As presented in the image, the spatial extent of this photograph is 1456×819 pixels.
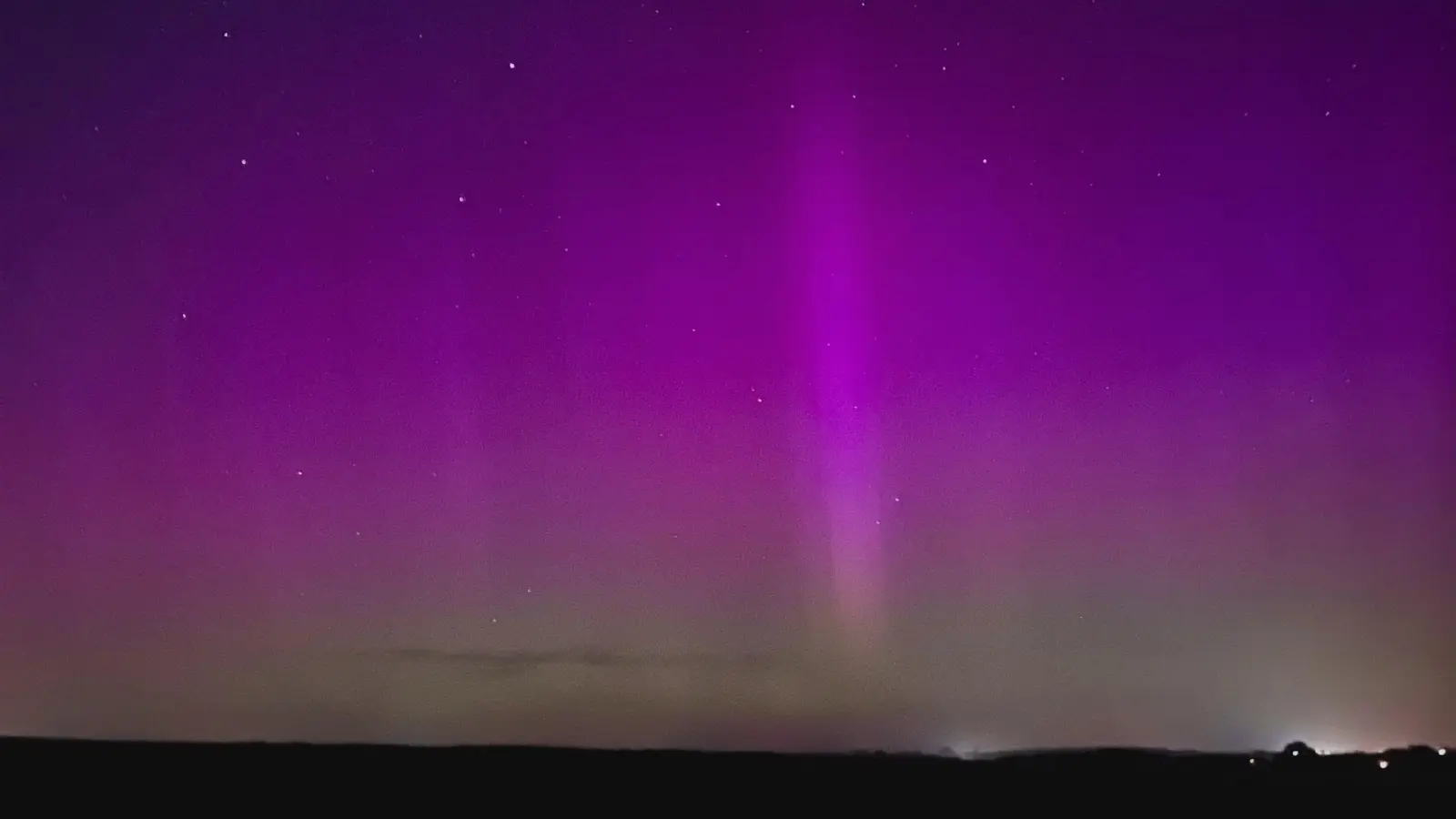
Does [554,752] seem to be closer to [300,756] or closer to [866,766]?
[300,756]

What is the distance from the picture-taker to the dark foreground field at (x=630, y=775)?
452 centimetres

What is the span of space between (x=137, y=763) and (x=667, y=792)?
2.74 m

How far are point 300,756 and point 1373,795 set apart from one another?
4.99m

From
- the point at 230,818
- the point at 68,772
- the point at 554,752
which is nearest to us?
the point at 230,818

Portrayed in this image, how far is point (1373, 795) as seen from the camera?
14.2 feet

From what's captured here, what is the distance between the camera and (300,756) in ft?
17.3

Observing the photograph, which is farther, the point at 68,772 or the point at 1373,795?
the point at 68,772

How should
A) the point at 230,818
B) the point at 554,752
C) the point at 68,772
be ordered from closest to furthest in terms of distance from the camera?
the point at 230,818
the point at 68,772
the point at 554,752

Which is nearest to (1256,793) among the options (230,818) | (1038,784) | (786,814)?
(1038,784)

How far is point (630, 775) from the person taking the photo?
4.96 m

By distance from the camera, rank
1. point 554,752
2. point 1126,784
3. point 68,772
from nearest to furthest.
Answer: point 1126,784, point 68,772, point 554,752

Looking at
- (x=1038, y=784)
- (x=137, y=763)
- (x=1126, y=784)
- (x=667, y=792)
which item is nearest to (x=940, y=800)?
(x=1038, y=784)

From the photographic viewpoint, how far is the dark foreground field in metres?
4.52

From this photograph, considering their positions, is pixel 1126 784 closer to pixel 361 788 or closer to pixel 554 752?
pixel 554 752
